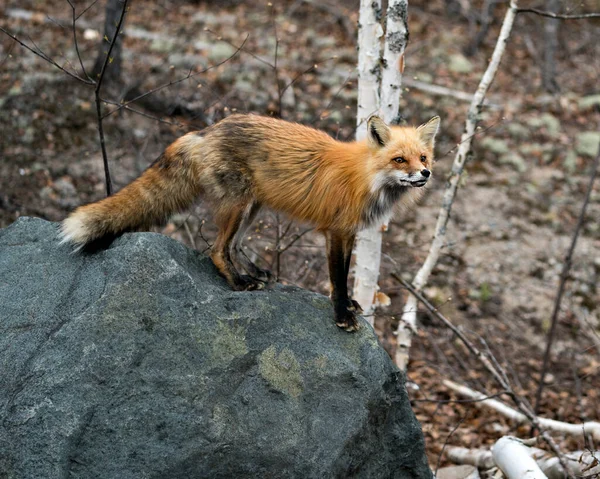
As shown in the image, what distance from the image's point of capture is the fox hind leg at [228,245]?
5.17 m

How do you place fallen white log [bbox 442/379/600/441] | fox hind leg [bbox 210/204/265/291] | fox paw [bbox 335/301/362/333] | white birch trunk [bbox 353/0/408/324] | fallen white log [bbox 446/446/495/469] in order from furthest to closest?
1. fallen white log [bbox 442/379/600/441]
2. fallen white log [bbox 446/446/495/469]
3. white birch trunk [bbox 353/0/408/324]
4. fox hind leg [bbox 210/204/265/291]
5. fox paw [bbox 335/301/362/333]

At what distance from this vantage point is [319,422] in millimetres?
4457

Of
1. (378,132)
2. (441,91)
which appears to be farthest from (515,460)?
(441,91)

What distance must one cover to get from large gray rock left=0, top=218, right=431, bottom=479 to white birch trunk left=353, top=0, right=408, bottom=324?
5.48 feet

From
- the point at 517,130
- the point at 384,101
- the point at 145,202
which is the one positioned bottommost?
the point at 517,130

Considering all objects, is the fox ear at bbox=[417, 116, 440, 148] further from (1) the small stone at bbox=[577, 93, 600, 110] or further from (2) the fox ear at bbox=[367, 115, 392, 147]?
(1) the small stone at bbox=[577, 93, 600, 110]

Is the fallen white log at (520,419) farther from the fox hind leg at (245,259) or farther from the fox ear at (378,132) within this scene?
the fox ear at (378,132)

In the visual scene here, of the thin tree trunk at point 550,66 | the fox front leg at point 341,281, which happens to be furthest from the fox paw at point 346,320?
the thin tree trunk at point 550,66

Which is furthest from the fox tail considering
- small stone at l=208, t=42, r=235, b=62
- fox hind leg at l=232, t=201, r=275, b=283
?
small stone at l=208, t=42, r=235, b=62

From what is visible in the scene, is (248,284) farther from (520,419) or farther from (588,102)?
(588,102)

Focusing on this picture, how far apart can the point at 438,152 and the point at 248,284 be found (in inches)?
318

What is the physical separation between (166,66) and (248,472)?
10.2 metres

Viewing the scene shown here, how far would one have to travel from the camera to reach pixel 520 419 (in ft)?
25.3

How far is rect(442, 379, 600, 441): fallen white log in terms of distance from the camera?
23.2 feet
